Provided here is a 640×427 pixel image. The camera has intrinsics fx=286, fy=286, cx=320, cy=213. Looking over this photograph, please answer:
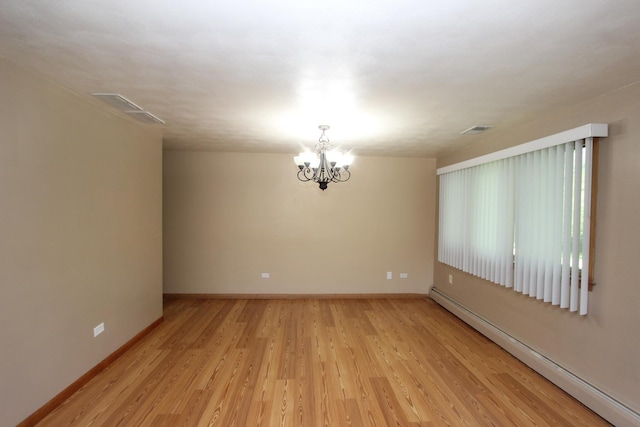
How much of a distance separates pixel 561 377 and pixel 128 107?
4.61 meters

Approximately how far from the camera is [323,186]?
3299mm

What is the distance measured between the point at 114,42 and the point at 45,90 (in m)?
1.06

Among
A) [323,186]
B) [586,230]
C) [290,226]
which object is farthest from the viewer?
[290,226]

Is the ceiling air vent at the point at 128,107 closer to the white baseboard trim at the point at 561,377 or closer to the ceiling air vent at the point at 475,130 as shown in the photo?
the ceiling air vent at the point at 475,130

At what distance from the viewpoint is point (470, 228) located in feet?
13.1

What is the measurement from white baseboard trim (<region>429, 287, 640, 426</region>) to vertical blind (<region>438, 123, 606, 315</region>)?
0.57 metres

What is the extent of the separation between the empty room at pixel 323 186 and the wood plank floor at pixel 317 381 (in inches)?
0.9

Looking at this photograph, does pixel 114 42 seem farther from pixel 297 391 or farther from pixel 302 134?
pixel 297 391

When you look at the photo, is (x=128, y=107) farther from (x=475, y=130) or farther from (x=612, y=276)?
(x=612, y=276)

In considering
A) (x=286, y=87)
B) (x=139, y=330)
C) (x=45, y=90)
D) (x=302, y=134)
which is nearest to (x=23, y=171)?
(x=45, y=90)

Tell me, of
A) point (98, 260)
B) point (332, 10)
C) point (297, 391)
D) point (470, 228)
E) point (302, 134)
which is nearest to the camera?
point (332, 10)

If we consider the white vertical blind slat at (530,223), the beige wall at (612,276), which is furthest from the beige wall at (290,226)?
the beige wall at (612,276)

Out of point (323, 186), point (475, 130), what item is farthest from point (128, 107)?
point (475, 130)

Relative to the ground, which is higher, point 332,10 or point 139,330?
point 332,10
